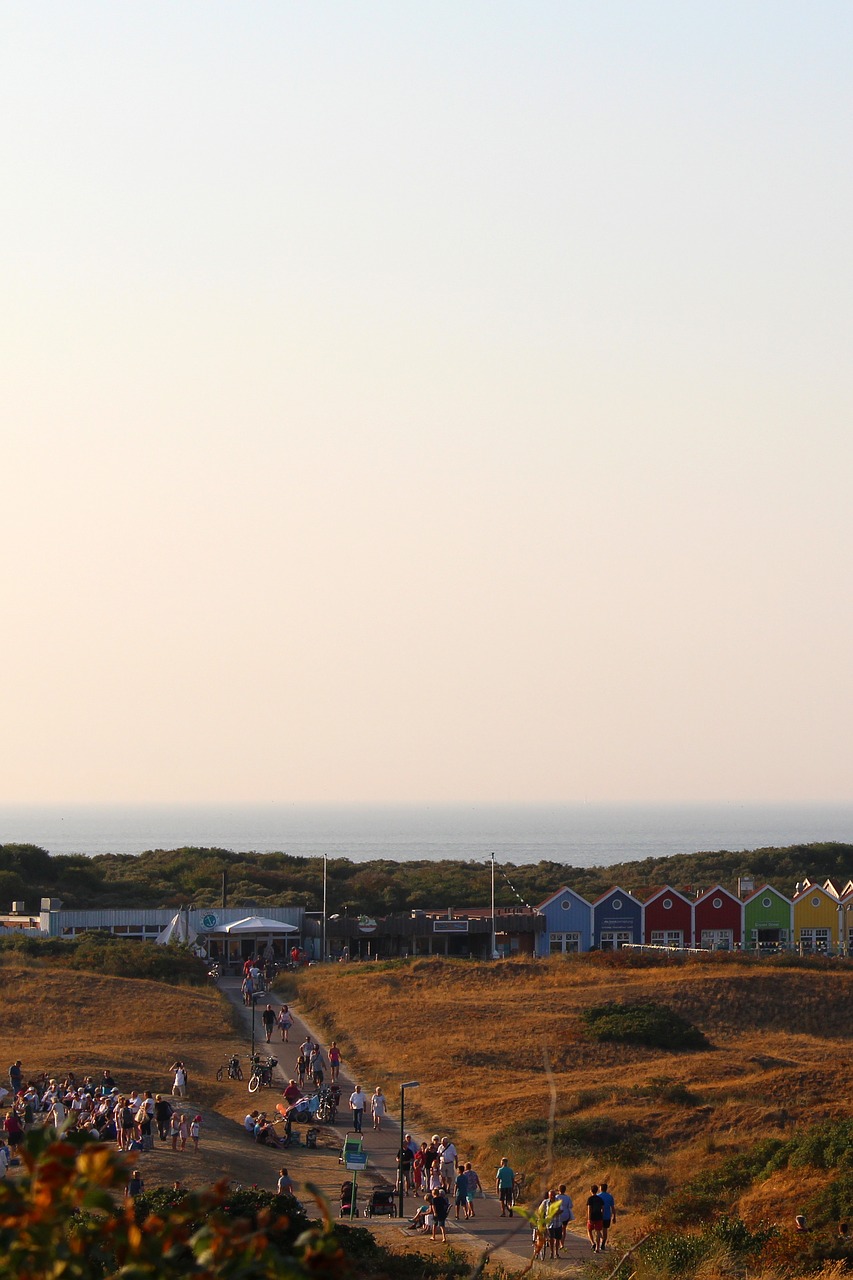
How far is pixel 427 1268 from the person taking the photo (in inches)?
677

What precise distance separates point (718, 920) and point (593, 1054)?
Result: 74.5 feet

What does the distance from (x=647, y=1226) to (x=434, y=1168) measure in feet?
12.4

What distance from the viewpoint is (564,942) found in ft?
195

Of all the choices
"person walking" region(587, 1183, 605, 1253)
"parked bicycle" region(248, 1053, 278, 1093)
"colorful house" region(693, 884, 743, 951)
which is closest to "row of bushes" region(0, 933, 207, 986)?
"parked bicycle" region(248, 1053, 278, 1093)

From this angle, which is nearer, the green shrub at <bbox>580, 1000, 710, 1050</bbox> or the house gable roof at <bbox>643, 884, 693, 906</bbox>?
the green shrub at <bbox>580, 1000, 710, 1050</bbox>

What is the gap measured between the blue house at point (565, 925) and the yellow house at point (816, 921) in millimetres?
8940

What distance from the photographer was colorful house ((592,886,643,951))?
59.3m

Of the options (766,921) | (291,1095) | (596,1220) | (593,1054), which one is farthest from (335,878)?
(596,1220)

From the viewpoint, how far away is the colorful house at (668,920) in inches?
2341

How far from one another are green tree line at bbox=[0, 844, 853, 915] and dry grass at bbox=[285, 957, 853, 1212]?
13.6 m

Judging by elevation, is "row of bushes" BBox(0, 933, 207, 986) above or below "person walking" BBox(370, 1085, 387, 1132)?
above

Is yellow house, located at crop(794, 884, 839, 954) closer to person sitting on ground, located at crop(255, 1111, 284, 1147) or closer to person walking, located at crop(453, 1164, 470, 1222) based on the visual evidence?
person sitting on ground, located at crop(255, 1111, 284, 1147)

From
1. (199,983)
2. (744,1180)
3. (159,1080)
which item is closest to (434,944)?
(199,983)

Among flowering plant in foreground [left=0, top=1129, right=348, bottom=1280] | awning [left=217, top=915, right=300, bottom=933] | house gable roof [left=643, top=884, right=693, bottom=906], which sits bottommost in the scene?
awning [left=217, top=915, right=300, bottom=933]
